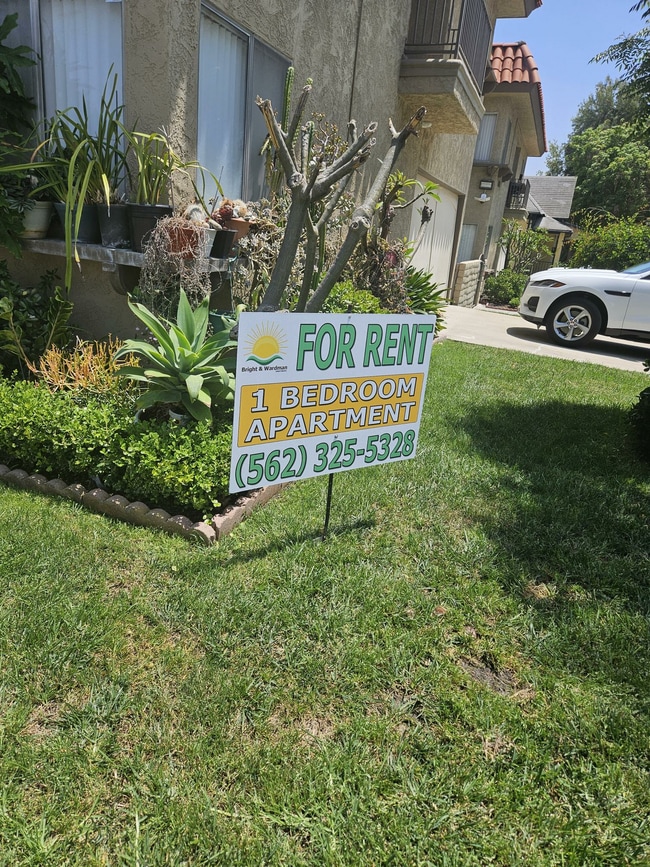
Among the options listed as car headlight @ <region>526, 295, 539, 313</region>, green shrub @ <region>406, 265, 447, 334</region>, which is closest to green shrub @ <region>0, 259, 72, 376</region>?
green shrub @ <region>406, 265, 447, 334</region>

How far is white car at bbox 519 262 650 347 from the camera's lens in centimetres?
944

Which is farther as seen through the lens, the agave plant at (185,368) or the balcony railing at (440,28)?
the balcony railing at (440,28)

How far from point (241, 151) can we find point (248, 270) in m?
1.16

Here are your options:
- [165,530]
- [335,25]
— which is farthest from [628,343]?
[165,530]

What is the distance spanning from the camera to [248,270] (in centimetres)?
520

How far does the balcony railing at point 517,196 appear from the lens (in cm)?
2138

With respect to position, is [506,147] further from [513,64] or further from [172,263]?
[172,263]

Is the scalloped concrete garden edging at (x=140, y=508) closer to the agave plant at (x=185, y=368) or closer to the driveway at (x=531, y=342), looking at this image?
the agave plant at (x=185, y=368)

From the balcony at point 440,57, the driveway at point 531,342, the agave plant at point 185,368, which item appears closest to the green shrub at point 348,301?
the agave plant at point 185,368

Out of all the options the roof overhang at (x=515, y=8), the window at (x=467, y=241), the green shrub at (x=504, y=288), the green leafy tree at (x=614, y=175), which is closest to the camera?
the roof overhang at (x=515, y=8)

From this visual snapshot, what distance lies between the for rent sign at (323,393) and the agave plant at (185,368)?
87cm

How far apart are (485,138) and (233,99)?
14826 mm

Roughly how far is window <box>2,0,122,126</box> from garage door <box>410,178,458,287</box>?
276 inches

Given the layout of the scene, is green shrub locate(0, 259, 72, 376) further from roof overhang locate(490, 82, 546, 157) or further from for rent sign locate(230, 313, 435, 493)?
roof overhang locate(490, 82, 546, 157)
